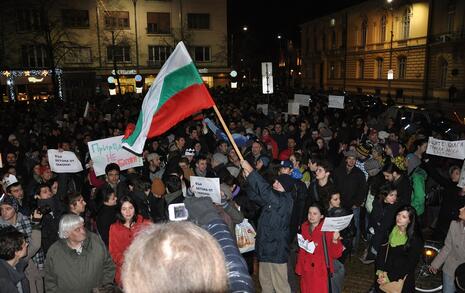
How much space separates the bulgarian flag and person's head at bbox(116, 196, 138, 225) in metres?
0.68

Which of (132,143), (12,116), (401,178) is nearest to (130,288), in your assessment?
(132,143)

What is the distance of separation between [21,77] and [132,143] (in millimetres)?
44843

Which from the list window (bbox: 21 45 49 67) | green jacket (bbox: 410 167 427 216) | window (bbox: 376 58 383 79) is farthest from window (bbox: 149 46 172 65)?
green jacket (bbox: 410 167 427 216)

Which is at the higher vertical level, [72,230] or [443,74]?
[443,74]

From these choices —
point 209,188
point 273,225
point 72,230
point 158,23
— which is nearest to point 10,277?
point 72,230

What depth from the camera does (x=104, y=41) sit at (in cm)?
4703

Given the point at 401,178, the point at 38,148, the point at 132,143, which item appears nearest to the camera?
the point at 132,143

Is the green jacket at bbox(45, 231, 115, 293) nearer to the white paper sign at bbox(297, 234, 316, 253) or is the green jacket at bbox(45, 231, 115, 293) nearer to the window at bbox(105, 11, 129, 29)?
the white paper sign at bbox(297, 234, 316, 253)

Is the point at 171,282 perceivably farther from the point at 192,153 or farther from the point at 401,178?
the point at 192,153

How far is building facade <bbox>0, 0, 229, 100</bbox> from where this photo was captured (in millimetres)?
43656

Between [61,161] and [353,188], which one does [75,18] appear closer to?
[61,161]

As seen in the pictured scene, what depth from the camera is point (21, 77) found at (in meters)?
43.4

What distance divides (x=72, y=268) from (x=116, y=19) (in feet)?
156

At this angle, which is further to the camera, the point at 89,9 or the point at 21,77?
the point at 89,9
